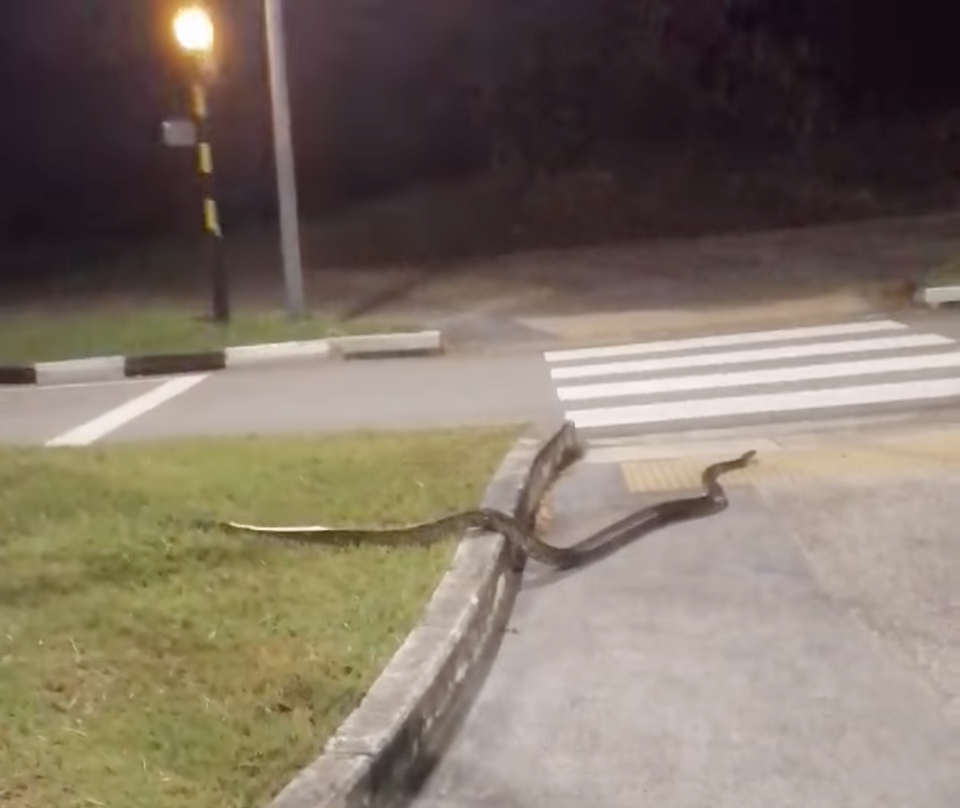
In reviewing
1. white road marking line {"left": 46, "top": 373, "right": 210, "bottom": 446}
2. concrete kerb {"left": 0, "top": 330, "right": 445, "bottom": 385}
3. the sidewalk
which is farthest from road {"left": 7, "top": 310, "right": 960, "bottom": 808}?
concrete kerb {"left": 0, "top": 330, "right": 445, "bottom": 385}

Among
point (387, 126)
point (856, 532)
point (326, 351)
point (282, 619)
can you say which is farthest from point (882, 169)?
point (282, 619)

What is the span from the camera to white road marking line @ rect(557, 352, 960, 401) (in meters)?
9.59

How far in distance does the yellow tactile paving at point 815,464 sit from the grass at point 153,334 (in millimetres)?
5849

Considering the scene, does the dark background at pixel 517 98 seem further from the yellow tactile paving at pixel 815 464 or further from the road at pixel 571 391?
the yellow tactile paving at pixel 815 464

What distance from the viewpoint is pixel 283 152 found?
518 inches

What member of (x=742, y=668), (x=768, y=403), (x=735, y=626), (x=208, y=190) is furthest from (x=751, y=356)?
(x=742, y=668)

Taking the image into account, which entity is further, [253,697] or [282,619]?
[282,619]

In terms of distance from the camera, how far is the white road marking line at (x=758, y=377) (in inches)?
377

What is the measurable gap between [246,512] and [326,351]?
21.6 ft

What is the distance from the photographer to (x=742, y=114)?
2111cm

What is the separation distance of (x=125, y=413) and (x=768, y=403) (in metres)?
4.30

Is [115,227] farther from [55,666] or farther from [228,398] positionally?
[55,666]

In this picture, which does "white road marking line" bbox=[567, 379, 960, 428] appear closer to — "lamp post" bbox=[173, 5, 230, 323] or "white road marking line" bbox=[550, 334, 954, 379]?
"white road marking line" bbox=[550, 334, 954, 379]

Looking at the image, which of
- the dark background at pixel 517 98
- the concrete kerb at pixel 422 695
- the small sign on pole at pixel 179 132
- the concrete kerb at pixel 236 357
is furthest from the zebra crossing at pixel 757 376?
the dark background at pixel 517 98
